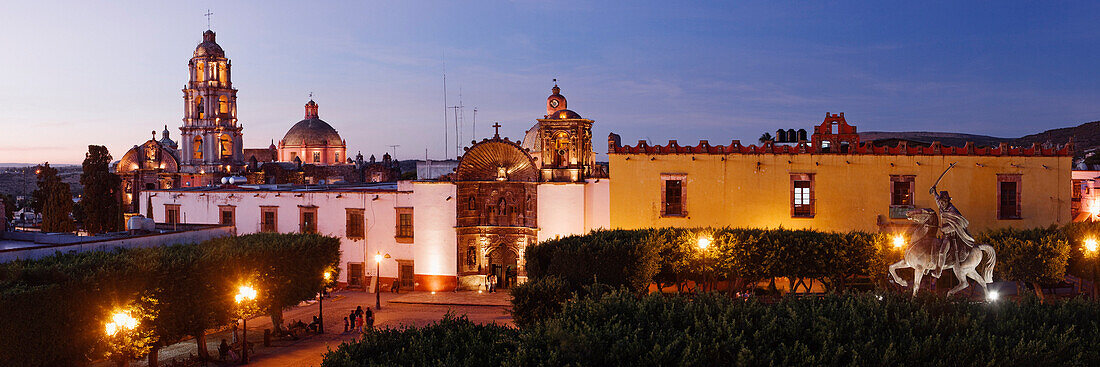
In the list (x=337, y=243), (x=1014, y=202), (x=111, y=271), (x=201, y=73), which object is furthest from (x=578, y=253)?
(x=201, y=73)

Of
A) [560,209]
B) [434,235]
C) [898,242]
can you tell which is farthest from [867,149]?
[434,235]

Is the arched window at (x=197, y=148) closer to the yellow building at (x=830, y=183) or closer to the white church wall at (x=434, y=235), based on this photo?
the white church wall at (x=434, y=235)

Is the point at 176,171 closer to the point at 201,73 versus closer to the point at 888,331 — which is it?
the point at 201,73

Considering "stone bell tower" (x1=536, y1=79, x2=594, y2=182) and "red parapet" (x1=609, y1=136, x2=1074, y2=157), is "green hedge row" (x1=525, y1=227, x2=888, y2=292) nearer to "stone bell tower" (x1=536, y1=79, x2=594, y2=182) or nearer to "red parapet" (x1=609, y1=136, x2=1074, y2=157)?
"red parapet" (x1=609, y1=136, x2=1074, y2=157)

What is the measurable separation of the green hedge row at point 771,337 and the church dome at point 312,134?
72278 millimetres

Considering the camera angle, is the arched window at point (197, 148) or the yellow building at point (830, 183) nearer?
the yellow building at point (830, 183)

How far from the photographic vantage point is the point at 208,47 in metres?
66.8

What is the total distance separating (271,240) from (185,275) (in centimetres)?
467

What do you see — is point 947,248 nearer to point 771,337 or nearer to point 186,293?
point 771,337

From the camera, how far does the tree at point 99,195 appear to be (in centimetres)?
5581

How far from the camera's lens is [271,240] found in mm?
24797

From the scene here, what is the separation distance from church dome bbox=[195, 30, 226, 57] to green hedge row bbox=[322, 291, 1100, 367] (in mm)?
62457

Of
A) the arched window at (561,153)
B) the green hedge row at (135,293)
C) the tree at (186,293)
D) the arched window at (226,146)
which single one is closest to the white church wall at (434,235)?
the arched window at (561,153)

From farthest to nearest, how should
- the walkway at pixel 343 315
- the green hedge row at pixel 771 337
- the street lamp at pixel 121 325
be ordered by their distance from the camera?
the walkway at pixel 343 315 → the street lamp at pixel 121 325 → the green hedge row at pixel 771 337
